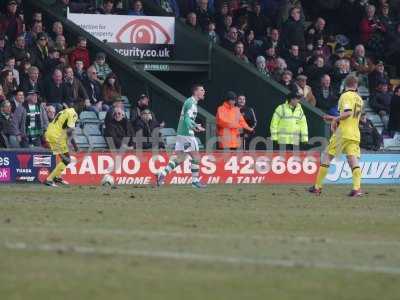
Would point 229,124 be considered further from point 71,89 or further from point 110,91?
point 71,89

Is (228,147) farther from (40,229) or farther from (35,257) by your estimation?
(35,257)

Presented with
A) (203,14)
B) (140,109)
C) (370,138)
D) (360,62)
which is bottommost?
(370,138)

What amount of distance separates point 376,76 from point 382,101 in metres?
0.73

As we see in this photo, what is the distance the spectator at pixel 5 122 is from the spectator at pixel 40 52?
2.10m

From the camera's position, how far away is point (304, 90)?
99.6 ft

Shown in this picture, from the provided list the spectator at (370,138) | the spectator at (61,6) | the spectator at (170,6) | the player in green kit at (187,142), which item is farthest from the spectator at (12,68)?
the spectator at (370,138)

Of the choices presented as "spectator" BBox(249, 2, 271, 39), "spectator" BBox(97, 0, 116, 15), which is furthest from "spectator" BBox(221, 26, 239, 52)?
"spectator" BBox(97, 0, 116, 15)

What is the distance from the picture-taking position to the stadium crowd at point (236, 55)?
26.8 m

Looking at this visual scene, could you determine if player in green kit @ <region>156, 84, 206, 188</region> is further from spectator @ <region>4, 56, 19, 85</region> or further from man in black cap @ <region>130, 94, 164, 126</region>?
spectator @ <region>4, 56, 19, 85</region>

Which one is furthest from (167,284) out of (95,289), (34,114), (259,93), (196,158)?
(259,93)

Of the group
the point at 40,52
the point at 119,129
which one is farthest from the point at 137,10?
the point at 119,129

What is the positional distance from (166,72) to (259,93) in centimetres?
314

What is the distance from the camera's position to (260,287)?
9664 millimetres

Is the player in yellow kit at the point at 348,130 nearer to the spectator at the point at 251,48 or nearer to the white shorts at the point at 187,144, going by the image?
the white shorts at the point at 187,144
